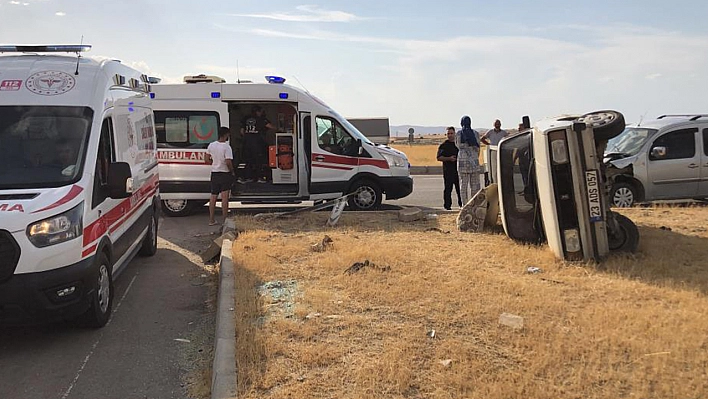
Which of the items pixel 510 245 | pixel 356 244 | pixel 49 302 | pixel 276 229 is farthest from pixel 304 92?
pixel 49 302

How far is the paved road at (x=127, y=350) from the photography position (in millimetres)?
4590

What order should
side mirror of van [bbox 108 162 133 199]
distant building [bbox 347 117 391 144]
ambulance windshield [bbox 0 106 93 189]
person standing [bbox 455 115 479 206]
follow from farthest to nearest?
1. distant building [bbox 347 117 391 144]
2. person standing [bbox 455 115 479 206]
3. side mirror of van [bbox 108 162 133 199]
4. ambulance windshield [bbox 0 106 93 189]

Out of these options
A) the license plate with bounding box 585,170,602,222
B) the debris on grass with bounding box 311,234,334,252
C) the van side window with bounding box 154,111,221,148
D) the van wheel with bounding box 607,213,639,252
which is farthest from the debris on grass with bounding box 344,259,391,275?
the van side window with bounding box 154,111,221,148

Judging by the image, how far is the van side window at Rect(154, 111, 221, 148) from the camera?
1238 centimetres

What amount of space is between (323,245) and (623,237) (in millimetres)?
3694

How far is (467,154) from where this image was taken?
1148 cm

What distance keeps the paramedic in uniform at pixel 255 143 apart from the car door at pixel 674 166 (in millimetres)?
7536

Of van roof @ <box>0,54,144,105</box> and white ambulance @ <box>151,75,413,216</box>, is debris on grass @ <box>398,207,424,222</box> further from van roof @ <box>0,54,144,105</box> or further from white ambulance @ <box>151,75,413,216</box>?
van roof @ <box>0,54,144,105</box>

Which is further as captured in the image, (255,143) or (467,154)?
(255,143)

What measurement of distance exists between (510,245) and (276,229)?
3.74 metres

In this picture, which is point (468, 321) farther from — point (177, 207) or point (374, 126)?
point (374, 126)

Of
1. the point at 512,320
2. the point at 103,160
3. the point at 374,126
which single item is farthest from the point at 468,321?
the point at 374,126

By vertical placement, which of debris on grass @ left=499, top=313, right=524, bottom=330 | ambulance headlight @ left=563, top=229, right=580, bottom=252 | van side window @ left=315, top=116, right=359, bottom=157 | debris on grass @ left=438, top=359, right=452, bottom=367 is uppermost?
van side window @ left=315, top=116, right=359, bottom=157

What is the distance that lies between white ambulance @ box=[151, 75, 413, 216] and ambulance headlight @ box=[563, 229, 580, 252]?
5.84m
